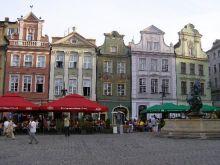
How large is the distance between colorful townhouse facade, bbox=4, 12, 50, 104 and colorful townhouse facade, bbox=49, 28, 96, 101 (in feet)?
3.43

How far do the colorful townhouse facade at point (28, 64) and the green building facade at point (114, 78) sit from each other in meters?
6.83

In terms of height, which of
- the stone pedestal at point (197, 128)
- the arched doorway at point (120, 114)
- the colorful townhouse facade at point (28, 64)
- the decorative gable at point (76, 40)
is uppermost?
the decorative gable at point (76, 40)

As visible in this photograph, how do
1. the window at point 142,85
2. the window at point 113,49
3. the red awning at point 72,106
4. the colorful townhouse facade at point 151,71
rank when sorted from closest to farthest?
the red awning at point 72,106
the colorful townhouse facade at point 151,71
the window at point 142,85
the window at point 113,49

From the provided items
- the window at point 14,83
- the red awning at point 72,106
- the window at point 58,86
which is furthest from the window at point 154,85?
the red awning at point 72,106

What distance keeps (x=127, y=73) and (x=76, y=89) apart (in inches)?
278

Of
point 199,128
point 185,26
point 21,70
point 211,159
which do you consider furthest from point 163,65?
point 211,159

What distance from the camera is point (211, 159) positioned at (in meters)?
11.8

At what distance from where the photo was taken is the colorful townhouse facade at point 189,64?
46.0 m

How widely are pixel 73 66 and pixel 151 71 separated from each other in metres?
10.4

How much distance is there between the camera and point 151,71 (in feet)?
147

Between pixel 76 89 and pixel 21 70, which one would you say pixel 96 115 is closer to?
pixel 76 89

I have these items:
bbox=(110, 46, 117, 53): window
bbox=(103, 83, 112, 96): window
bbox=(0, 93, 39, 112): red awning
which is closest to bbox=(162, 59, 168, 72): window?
bbox=(110, 46, 117, 53): window

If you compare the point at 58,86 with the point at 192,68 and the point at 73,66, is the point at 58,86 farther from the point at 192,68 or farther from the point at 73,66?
the point at 192,68

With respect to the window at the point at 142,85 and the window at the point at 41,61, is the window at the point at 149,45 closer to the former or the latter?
the window at the point at 142,85
